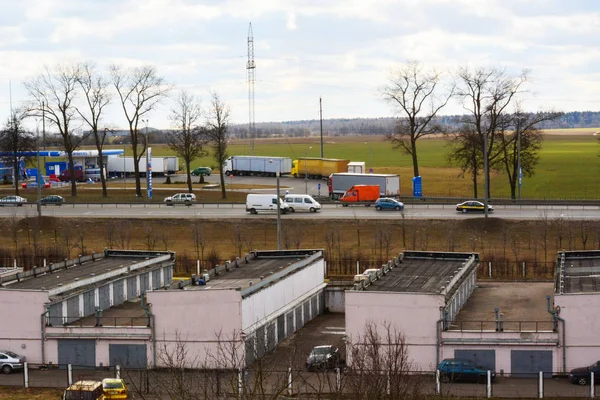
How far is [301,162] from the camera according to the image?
96188mm

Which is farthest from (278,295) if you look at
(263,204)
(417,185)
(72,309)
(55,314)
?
(417,185)

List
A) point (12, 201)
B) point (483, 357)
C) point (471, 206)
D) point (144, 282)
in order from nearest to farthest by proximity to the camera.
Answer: point (483, 357), point (144, 282), point (471, 206), point (12, 201)

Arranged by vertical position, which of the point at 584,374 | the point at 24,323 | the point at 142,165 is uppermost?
the point at 142,165

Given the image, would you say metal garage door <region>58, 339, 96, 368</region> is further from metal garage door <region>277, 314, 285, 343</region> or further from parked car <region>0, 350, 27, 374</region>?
metal garage door <region>277, 314, 285, 343</region>

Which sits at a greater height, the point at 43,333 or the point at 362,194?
the point at 362,194

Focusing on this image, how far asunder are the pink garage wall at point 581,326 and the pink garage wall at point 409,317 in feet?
12.8

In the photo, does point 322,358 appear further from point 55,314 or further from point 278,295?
point 55,314

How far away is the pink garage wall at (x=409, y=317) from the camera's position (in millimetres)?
30422

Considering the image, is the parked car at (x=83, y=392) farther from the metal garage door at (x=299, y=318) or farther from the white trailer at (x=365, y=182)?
the white trailer at (x=365, y=182)

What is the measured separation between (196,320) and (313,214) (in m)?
31.3

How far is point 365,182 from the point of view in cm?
7319

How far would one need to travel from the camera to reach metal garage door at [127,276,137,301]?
3903cm

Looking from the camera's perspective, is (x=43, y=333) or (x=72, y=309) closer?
(x=43, y=333)

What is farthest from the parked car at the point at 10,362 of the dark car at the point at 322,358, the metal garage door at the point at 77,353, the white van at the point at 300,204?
the white van at the point at 300,204
